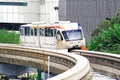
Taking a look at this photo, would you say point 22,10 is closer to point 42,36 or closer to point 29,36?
point 29,36

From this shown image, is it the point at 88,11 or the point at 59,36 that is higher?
the point at 88,11

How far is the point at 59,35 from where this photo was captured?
34.4 meters

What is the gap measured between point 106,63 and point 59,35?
8317mm

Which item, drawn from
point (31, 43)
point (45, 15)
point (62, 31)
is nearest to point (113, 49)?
point (62, 31)

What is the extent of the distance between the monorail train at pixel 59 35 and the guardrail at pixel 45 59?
5.94 feet

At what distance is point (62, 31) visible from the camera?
34094 millimetres

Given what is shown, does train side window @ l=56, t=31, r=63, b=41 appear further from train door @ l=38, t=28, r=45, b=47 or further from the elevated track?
train door @ l=38, t=28, r=45, b=47

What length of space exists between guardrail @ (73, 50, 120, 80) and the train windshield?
485 cm

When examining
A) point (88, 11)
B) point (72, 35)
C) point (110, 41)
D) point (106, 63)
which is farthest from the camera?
point (88, 11)

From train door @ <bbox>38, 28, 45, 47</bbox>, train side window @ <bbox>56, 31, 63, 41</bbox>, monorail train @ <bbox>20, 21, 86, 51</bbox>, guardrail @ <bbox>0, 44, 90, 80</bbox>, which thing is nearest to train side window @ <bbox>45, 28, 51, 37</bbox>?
monorail train @ <bbox>20, 21, 86, 51</bbox>

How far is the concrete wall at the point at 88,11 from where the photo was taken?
2456 inches

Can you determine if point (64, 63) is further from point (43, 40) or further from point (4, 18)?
point (4, 18)

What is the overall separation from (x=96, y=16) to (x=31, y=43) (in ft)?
82.8

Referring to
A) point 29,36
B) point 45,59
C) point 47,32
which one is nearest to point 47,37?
point 47,32
